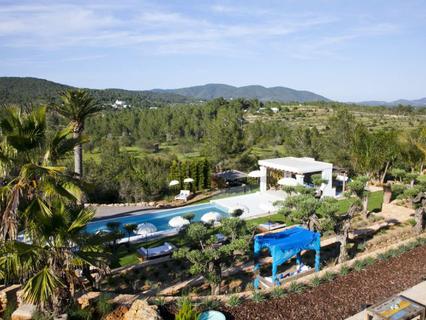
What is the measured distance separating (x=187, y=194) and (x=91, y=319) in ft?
52.1

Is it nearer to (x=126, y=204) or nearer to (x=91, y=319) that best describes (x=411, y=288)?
(x=91, y=319)

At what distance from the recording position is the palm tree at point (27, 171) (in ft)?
22.1

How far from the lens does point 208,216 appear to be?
15352mm

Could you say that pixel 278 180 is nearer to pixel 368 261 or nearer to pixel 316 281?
pixel 368 261

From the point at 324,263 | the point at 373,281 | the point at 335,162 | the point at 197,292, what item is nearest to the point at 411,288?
the point at 373,281

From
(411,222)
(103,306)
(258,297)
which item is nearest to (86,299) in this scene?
(103,306)

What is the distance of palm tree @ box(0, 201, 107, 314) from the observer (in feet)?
21.3

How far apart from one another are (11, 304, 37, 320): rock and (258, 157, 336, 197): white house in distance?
16.7m

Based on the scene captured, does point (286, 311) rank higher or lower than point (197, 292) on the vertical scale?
higher

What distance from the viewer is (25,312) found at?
7254mm

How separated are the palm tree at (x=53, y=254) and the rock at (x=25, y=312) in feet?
0.73

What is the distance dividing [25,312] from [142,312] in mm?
2177

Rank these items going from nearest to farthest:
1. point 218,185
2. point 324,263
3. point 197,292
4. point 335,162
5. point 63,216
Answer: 1. point 63,216
2. point 197,292
3. point 324,263
4. point 218,185
5. point 335,162

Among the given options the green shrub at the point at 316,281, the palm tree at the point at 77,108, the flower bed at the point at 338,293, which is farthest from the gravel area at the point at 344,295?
the palm tree at the point at 77,108
